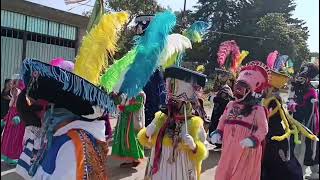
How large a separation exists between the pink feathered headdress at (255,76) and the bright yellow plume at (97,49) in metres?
1.87

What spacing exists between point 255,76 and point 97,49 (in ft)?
7.02

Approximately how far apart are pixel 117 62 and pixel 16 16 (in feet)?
27.5

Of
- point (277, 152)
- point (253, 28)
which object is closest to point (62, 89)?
point (277, 152)

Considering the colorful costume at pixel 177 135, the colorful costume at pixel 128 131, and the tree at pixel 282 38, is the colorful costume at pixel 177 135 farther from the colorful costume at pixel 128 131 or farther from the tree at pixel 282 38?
the tree at pixel 282 38

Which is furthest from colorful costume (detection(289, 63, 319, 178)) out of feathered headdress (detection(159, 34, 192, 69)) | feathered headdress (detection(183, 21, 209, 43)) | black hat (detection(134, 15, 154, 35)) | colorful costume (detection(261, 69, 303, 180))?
black hat (detection(134, 15, 154, 35))

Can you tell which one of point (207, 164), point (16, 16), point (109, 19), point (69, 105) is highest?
point (16, 16)

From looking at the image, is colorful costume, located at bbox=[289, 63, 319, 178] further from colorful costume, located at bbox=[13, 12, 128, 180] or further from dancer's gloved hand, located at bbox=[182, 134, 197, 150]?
colorful costume, located at bbox=[13, 12, 128, 180]

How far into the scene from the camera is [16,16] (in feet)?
37.0

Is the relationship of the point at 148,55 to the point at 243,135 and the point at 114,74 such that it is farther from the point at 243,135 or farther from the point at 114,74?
the point at 243,135

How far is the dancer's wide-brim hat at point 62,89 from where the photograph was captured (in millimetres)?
2697

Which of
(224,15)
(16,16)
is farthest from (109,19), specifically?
(224,15)

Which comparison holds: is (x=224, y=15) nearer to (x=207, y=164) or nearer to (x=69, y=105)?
(x=207, y=164)

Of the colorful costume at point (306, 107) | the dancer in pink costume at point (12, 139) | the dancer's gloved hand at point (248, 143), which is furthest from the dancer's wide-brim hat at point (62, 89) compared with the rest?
the colorful costume at point (306, 107)

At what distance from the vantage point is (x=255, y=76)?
4.75m
